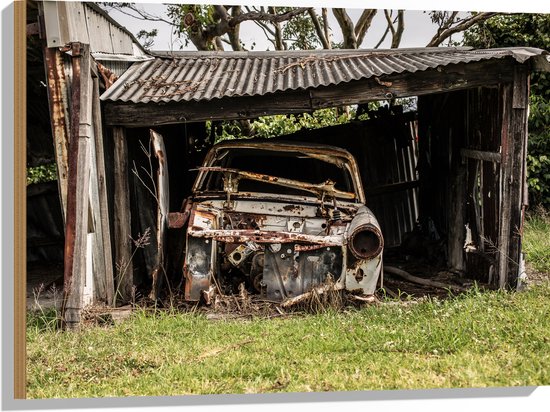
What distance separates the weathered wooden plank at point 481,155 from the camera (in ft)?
22.1

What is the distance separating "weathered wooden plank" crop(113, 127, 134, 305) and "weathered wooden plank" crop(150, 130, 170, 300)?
0.30m

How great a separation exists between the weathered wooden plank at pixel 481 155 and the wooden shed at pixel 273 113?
13 mm

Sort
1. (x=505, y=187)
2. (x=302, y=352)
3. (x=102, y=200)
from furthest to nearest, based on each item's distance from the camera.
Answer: (x=505, y=187) < (x=102, y=200) < (x=302, y=352)

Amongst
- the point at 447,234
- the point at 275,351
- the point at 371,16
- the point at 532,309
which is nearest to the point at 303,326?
the point at 275,351

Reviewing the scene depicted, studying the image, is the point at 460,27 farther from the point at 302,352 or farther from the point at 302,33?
the point at 302,352

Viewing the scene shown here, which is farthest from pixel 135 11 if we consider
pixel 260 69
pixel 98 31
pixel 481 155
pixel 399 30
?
pixel 481 155

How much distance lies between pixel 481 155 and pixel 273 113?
7.32ft

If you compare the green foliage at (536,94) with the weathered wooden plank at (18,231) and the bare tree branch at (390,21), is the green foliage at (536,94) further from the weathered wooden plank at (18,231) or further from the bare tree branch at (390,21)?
the weathered wooden plank at (18,231)

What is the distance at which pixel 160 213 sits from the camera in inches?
252

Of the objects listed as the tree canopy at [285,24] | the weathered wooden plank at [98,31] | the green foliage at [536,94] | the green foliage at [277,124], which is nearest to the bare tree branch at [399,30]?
the tree canopy at [285,24]

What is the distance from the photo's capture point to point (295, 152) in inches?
273

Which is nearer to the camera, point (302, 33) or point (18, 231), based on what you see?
point (18, 231)

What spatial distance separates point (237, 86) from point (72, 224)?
222 centimetres

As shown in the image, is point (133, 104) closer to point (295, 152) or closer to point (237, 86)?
point (237, 86)
